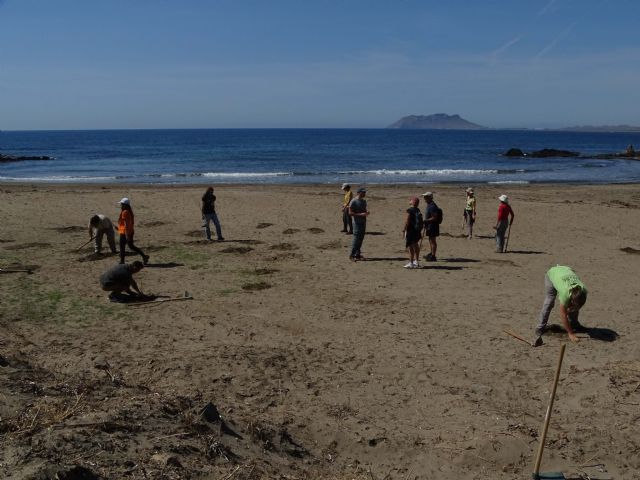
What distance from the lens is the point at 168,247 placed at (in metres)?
14.9

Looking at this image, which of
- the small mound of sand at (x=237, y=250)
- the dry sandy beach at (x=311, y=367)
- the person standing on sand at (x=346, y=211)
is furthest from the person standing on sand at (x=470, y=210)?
the small mound of sand at (x=237, y=250)

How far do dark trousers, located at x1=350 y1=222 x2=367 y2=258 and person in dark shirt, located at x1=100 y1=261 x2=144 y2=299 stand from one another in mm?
5117

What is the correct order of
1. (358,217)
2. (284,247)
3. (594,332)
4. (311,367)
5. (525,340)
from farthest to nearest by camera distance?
(284,247) < (358,217) < (594,332) < (525,340) < (311,367)

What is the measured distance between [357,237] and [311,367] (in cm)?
617

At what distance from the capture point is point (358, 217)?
13.2m

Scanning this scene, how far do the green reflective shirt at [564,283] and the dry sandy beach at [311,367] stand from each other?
2.49 ft

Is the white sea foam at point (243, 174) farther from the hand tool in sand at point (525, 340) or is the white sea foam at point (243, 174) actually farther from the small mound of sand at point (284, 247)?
the hand tool in sand at point (525, 340)

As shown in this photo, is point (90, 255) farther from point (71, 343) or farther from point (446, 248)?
point (446, 248)

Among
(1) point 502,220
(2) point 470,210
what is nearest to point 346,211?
(2) point 470,210

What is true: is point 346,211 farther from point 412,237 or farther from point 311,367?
point 311,367

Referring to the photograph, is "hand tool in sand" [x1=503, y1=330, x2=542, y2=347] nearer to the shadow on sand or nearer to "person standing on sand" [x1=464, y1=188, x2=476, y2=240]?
the shadow on sand

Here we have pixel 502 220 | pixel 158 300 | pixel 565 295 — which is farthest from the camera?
pixel 502 220

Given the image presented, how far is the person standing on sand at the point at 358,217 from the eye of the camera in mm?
13125

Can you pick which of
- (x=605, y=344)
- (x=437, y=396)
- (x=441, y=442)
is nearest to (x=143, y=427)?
(x=441, y=442)
